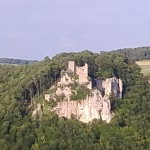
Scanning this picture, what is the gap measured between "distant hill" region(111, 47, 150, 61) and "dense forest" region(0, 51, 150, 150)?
137ft

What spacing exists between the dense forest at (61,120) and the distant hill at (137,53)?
4190 centimetres

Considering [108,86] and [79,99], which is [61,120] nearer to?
[79,99]

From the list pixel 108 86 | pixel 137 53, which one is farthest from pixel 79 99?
pixel 137 53

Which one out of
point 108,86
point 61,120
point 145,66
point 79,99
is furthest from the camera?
point 145,66

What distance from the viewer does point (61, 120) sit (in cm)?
6644

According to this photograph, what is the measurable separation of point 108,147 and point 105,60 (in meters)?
19.7

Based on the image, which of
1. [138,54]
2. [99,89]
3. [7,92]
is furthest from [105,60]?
[138,54]

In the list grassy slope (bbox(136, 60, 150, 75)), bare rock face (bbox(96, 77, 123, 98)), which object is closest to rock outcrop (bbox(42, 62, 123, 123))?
bare rock face (bbox(96, 77, 123, 98))

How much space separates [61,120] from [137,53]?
6567 centimetres

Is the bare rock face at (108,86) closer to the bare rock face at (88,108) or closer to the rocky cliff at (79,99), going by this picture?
the bare rock face at (88,108)

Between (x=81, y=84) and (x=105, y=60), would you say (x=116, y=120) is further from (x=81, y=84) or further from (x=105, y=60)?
(x=105, y=60)

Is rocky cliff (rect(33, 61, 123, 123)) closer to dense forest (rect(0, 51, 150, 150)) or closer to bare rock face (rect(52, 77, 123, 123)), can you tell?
bare rock face (rect(52, 77, 123, 123))

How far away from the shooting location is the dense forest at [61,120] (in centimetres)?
6347

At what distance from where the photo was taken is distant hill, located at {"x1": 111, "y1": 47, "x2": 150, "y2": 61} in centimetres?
12154
